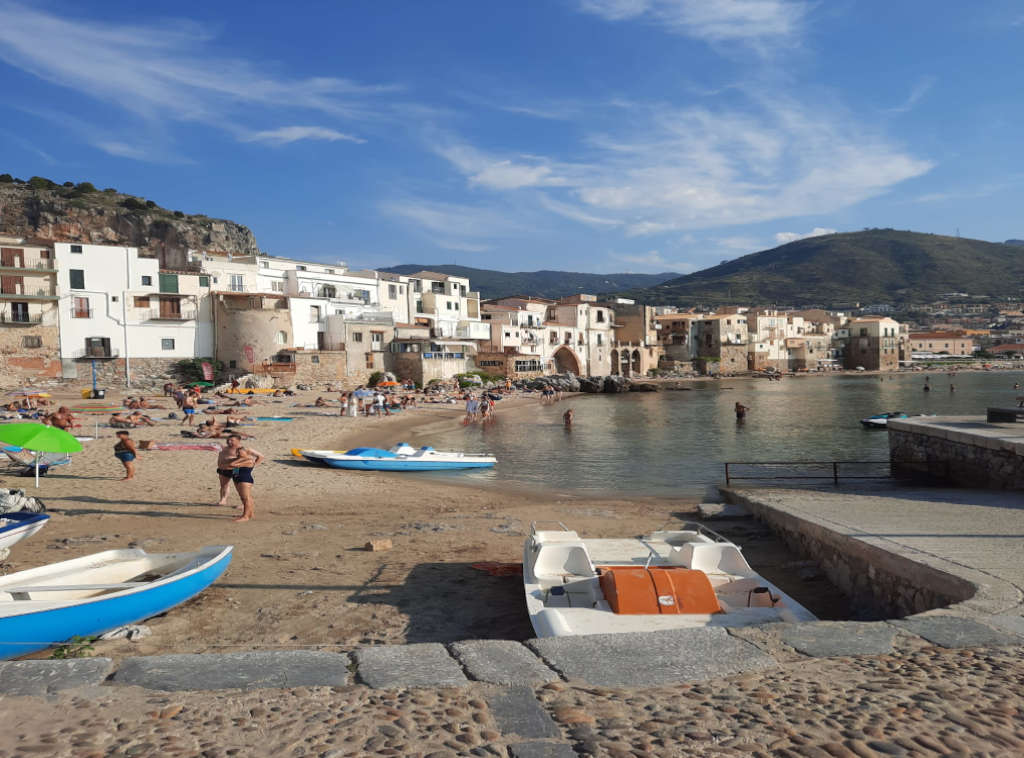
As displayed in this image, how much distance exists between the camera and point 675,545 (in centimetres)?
1004

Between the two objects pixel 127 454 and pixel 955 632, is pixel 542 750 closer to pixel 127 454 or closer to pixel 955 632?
pixel 955 632

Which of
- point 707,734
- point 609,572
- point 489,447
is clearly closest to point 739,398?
point 489,447

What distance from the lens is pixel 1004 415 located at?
18.6 m

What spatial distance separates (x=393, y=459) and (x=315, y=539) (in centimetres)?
977

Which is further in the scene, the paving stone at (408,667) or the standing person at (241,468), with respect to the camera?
the standing person at (241,468)

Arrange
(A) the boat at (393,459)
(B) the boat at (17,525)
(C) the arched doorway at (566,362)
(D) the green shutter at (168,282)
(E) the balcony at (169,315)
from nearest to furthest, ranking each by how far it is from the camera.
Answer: (B) the boat at (17,525), (A) the boat at (393,459), (E) the balcony at (169,315), (D) the green shutter at (168,282), (C) the arched doorway at (566,362)

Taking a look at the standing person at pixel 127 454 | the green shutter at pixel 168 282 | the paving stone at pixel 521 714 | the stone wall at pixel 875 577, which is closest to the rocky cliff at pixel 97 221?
the green shutter at pixel 168 282

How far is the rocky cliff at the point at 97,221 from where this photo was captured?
7438 centimetres

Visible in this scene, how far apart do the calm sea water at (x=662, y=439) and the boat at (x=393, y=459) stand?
2.70 feet

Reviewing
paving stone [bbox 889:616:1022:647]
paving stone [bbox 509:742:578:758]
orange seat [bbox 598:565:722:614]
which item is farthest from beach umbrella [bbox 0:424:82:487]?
paving stone [bbox 889:616:1022:647]

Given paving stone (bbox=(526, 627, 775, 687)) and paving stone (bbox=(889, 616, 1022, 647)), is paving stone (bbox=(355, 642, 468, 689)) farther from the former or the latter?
paving stone (bbox=(889, 616, 1022, 647))

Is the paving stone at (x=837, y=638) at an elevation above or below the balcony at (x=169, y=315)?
below

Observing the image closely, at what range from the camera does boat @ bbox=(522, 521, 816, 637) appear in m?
7.10

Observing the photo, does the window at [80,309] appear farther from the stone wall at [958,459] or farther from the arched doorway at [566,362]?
the stone wall at [958,459]
